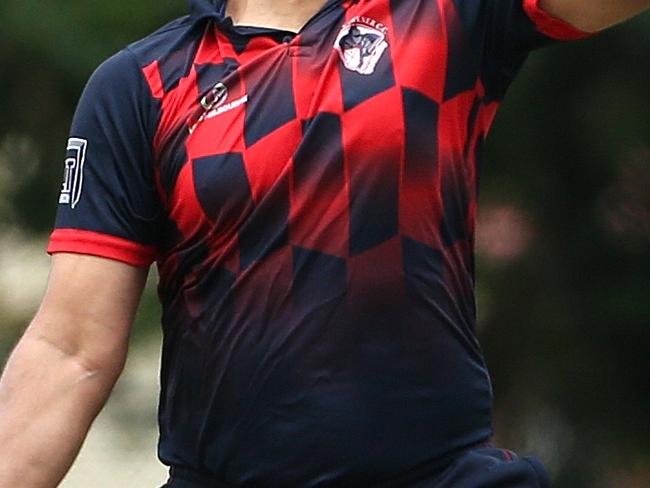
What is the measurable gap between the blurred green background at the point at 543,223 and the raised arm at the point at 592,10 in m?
2.60

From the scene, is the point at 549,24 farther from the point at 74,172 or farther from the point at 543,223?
the point at 543,223

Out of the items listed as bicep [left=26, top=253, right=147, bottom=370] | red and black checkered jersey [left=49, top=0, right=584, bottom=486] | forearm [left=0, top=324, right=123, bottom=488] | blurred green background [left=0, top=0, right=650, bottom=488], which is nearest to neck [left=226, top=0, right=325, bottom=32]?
red and black checkered jersey [left=49, top=0, right=584, bottom=486]

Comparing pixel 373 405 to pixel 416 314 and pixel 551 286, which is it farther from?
pixel 551 286

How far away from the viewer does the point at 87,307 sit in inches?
112

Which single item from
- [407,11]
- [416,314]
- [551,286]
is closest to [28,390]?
[416,314]

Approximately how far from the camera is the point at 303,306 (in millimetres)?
2684

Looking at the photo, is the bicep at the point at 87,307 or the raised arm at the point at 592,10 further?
the bicep at the point at 87,307

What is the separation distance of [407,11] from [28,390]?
75 centimetres

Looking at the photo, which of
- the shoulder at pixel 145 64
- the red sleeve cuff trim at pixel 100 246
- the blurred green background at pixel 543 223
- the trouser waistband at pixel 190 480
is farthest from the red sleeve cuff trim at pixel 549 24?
the blurred green background at pixel 543 223

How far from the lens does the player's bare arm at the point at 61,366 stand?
284 cm

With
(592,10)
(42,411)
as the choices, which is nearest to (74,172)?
(42,411)

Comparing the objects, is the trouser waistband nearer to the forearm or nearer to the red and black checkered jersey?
the red and black checkered jersey

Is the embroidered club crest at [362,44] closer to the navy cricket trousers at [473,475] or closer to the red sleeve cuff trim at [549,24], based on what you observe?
the red sleeve cuff trim at [549,24]

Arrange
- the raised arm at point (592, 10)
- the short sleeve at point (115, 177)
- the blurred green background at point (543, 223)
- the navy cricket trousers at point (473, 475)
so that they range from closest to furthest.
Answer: the raised arm at point (592, 10), the navy cricket trousers at point (473, 475), the short sleeve at point (115, 177), the blurred green background at point (543, 223)
